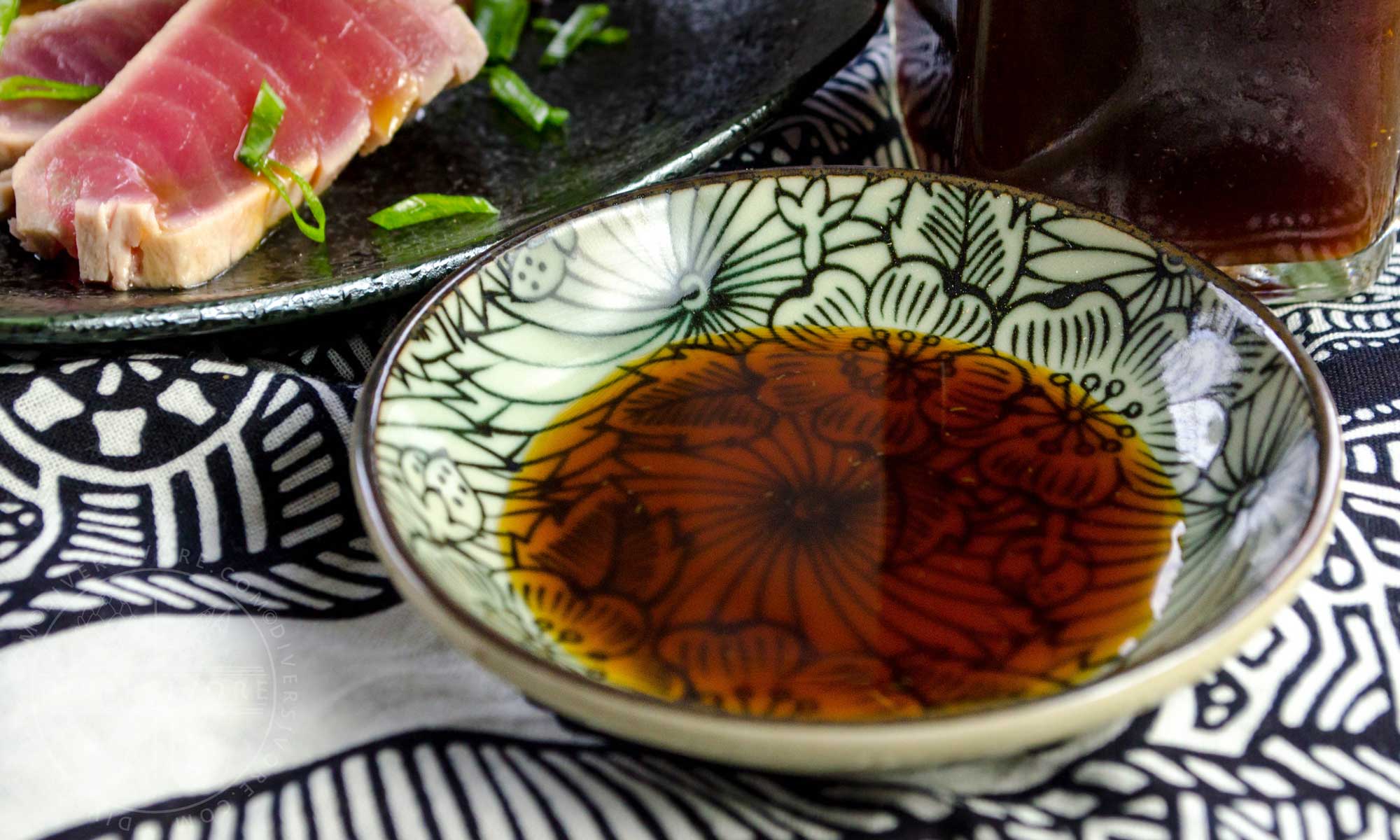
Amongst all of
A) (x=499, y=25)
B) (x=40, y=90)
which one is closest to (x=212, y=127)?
(x=40, y=90)

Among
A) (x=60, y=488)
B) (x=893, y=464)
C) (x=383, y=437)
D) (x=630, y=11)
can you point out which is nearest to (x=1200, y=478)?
(x=893, y=464)

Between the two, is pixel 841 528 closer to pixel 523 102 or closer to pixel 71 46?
pixel 523 102

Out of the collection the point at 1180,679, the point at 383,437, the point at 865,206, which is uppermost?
the point at 865,206

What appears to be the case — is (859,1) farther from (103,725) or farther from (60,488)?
(103,725)

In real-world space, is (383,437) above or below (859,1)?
below
